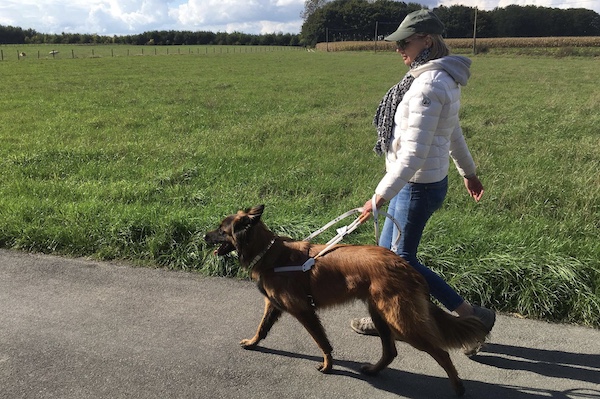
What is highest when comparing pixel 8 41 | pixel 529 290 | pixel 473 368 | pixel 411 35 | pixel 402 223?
pixel 8 41

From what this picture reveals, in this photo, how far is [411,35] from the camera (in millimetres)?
2754

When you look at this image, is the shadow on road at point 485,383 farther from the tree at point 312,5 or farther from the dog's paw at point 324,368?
the tree at point 312,5

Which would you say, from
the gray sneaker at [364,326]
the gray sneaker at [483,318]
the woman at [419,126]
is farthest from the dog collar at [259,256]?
the gray sneaker at [483,318]

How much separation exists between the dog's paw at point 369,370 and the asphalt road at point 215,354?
0.03m

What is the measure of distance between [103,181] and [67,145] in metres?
3.05

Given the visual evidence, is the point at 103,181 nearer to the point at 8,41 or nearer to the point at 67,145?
the point at 67,145

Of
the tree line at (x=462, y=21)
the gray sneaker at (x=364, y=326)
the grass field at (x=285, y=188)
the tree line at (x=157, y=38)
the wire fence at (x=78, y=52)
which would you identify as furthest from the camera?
the tree line at (x=157, y=38)

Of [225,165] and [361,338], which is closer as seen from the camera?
[361,338]

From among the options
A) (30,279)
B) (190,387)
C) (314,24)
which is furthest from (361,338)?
(314,24)

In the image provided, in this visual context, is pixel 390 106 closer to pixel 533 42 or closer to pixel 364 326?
pixel 364 326

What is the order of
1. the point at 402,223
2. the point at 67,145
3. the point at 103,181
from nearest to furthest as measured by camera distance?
the point at 402,223, the point at 103,181, the point at 67,145

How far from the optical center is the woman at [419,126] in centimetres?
267

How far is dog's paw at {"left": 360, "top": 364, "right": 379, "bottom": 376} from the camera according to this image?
3.07 metres

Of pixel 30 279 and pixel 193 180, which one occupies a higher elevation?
pixel 193 180
